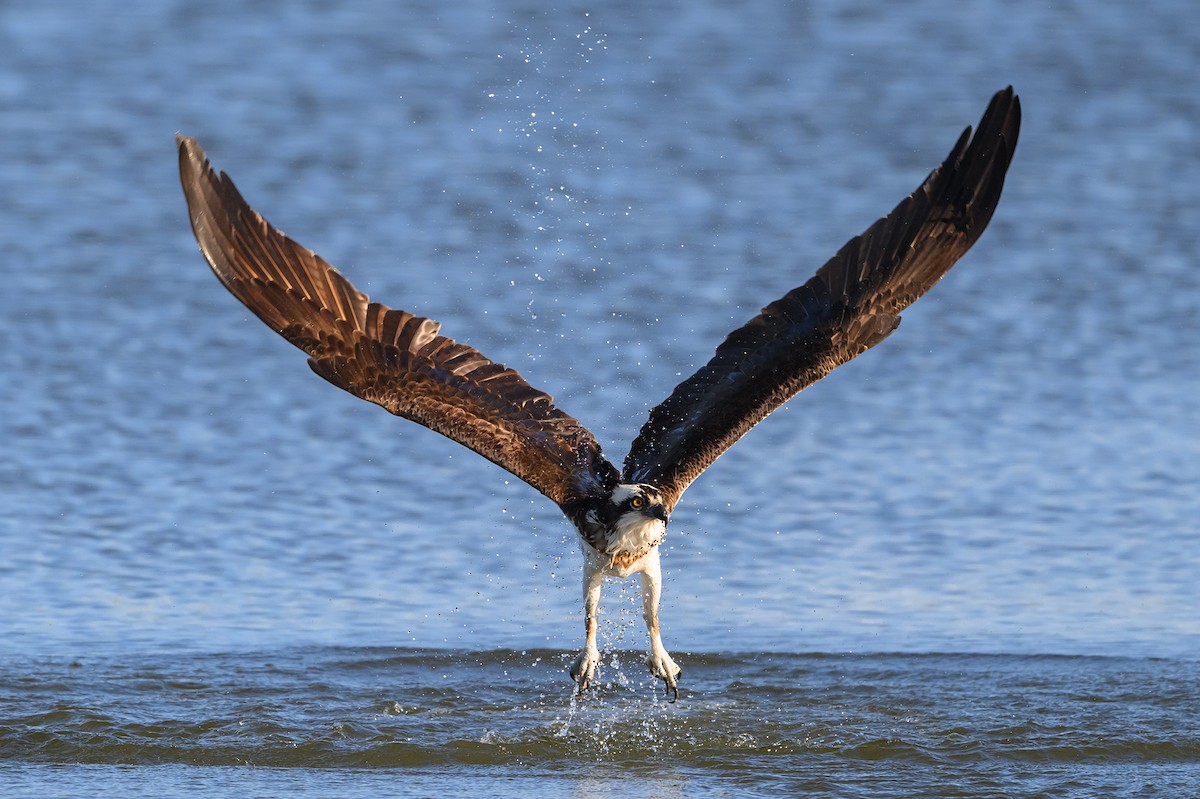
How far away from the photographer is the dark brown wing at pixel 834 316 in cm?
935

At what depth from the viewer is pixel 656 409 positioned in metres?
9.98

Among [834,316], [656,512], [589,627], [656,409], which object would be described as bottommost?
[589,627]

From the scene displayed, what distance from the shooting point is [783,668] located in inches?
391

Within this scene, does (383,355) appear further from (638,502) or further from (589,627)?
(589,627)

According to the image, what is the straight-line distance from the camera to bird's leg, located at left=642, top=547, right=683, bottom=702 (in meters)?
9.24

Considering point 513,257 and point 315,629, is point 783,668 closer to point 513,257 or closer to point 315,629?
point 315,629

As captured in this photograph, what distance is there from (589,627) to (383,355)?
1.60 metres

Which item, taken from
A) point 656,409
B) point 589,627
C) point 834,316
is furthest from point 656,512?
point 834,316

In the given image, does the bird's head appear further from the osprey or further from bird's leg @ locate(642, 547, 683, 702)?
bird's leg @ locate(642, 547, 683, 702)

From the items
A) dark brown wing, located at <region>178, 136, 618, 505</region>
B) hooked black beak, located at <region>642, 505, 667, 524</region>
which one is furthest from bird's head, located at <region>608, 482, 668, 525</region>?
dark brown wing, located at <region>178, 136, 618, 505</region>

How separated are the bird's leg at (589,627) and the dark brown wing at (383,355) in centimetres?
36

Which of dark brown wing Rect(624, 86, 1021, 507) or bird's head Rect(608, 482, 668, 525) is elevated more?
dark brown wing Rect(624, 86, 1021, 507)

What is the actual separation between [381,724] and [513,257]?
23.6 ft

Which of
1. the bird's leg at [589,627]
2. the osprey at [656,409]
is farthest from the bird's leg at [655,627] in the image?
the bird's leg at [589,627]
